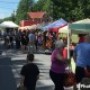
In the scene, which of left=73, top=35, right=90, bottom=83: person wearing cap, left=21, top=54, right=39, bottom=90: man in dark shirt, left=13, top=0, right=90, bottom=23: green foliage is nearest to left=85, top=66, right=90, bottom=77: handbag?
left=73, top=35, right=90, bottom=83: person wearing cap

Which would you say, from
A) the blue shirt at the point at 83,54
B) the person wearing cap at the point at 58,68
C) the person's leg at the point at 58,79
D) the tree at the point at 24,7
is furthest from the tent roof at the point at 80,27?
the tree at the point at 24,7

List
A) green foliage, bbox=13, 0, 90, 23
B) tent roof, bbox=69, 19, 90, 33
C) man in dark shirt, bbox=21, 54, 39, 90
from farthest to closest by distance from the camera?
green foliage, bbox=13, 0, 90, 23 → tent roof, bbox=69, 19, 90, 33 → man in dark shirt, bbox=21, 54, 39, 90

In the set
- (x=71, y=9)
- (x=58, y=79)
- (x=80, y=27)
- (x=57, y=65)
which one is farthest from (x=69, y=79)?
(x=71, y=9)

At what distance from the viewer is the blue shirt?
37.3 feet

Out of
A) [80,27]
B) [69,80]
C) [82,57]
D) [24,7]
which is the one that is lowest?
[69,80]

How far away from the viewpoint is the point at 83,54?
449 inches

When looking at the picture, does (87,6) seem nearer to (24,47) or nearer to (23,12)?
(24,47)

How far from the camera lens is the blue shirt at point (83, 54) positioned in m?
11.4

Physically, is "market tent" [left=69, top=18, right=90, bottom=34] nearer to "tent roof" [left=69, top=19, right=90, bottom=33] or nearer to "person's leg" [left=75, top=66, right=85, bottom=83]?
"tent roof" [left=69, top=19, right=90, bottom=33]

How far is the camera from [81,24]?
18422 mm

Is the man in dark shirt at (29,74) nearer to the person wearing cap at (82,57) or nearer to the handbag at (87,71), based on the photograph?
the person wearing cap at (82,57)

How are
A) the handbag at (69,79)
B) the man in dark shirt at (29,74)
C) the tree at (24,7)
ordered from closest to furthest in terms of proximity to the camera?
the man in dark shirt at (29,74) < the handbag at (69,79) < the tree at (24,7)

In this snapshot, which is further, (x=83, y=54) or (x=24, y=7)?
(x=24, y=7)

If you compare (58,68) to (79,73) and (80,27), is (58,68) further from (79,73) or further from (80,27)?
(80,27)
